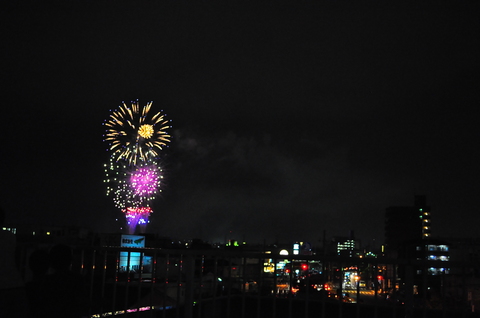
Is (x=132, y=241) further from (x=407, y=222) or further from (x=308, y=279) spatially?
(x=407, y=222)

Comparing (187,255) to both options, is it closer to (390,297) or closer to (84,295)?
(84,295)

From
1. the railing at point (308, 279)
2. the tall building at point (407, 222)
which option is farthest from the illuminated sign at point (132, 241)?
the tall building at point (407, 222)

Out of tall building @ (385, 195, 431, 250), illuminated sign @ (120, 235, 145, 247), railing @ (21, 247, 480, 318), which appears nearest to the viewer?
railing @ (21, 247, 480, 318)

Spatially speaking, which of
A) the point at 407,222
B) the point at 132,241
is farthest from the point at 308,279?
the point at 407,222

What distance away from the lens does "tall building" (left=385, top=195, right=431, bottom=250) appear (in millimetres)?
112875

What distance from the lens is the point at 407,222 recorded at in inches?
4572

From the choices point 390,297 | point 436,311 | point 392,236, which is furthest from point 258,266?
point 392,236

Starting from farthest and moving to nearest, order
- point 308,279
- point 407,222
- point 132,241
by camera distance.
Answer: point 407,222
point 132,241
point 308,279

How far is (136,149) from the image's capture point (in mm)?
33562

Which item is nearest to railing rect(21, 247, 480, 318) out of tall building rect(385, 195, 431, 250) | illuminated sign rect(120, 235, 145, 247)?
illuminated sign rect(120, 235, 145, 247)

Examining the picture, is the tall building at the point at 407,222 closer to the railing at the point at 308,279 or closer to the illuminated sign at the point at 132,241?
the illuminated sign at the point at 132,241

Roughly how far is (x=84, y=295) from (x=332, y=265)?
2.81m

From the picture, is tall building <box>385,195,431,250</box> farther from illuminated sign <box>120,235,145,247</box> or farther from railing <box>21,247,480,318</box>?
railing <box>21,247,480,318</box>

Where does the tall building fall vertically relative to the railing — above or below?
above
